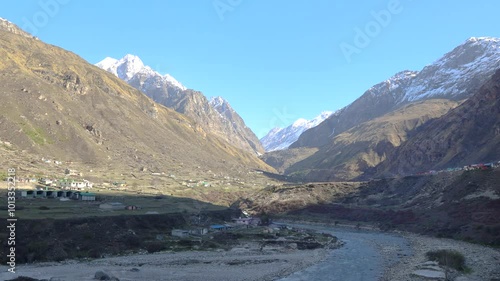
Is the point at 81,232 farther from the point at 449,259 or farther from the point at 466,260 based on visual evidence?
the point at 466,260

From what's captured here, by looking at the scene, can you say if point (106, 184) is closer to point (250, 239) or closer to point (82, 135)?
point (82, 135)

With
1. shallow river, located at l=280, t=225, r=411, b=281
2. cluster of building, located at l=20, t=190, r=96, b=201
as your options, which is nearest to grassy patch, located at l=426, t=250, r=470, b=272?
shallow river, located at l=280, t=225, r=411, b=281

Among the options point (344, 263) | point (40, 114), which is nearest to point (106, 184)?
point (40, 114)

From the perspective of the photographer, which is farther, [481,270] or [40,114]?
Result: [40,114]

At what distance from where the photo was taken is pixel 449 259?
59.5 metres

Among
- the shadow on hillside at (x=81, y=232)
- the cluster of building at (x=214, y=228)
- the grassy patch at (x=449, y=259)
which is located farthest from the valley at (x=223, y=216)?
the grassy patch at (x=449, y=259)

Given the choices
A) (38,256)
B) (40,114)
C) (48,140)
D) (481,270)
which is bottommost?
(481,270)

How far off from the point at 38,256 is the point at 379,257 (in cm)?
5338

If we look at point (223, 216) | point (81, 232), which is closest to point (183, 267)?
point (81, 232)

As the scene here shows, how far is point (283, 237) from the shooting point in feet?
296

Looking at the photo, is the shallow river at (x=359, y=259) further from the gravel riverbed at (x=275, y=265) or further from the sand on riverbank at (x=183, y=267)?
the sand on riverbank at (x=183, y=267)

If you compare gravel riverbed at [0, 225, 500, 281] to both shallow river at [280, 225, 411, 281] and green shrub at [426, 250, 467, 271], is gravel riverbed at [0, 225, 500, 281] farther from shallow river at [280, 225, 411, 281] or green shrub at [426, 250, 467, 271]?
green shrub at [426, 250, 467, 271]

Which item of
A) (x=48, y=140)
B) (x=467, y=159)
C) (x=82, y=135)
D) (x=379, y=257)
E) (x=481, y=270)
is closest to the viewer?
(x=481, y=270)

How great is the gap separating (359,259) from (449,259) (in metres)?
13.7
